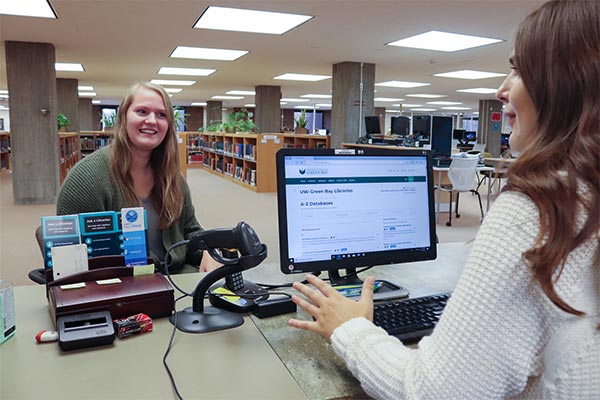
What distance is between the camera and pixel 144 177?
2.13 m

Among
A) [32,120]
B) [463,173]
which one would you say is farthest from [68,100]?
[463,173]

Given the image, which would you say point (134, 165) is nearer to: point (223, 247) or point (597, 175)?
point (223, 247)

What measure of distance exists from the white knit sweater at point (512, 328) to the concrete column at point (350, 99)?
8.75 m

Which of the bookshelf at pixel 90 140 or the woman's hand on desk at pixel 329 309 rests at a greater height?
the bookshelf at pixel 90 140

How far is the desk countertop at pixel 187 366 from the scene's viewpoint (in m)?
0.90

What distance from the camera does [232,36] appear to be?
22.5ft

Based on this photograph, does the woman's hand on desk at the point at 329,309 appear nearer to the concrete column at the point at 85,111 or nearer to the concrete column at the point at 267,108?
the concrete column at the point at 267,108

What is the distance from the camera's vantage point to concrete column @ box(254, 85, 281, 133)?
13.7 m

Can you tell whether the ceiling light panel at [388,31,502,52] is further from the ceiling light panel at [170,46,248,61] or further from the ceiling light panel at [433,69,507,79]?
the ceiling light panel at [433,69,507,79]

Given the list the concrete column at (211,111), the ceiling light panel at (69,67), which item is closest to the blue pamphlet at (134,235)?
the ceiling light panel at (69,67)

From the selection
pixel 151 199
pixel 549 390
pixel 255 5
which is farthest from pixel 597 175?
pixel 255 5

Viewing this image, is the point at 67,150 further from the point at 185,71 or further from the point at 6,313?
the point at 6,313

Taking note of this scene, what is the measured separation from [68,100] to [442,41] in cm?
984

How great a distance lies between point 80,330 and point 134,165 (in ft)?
3.70
